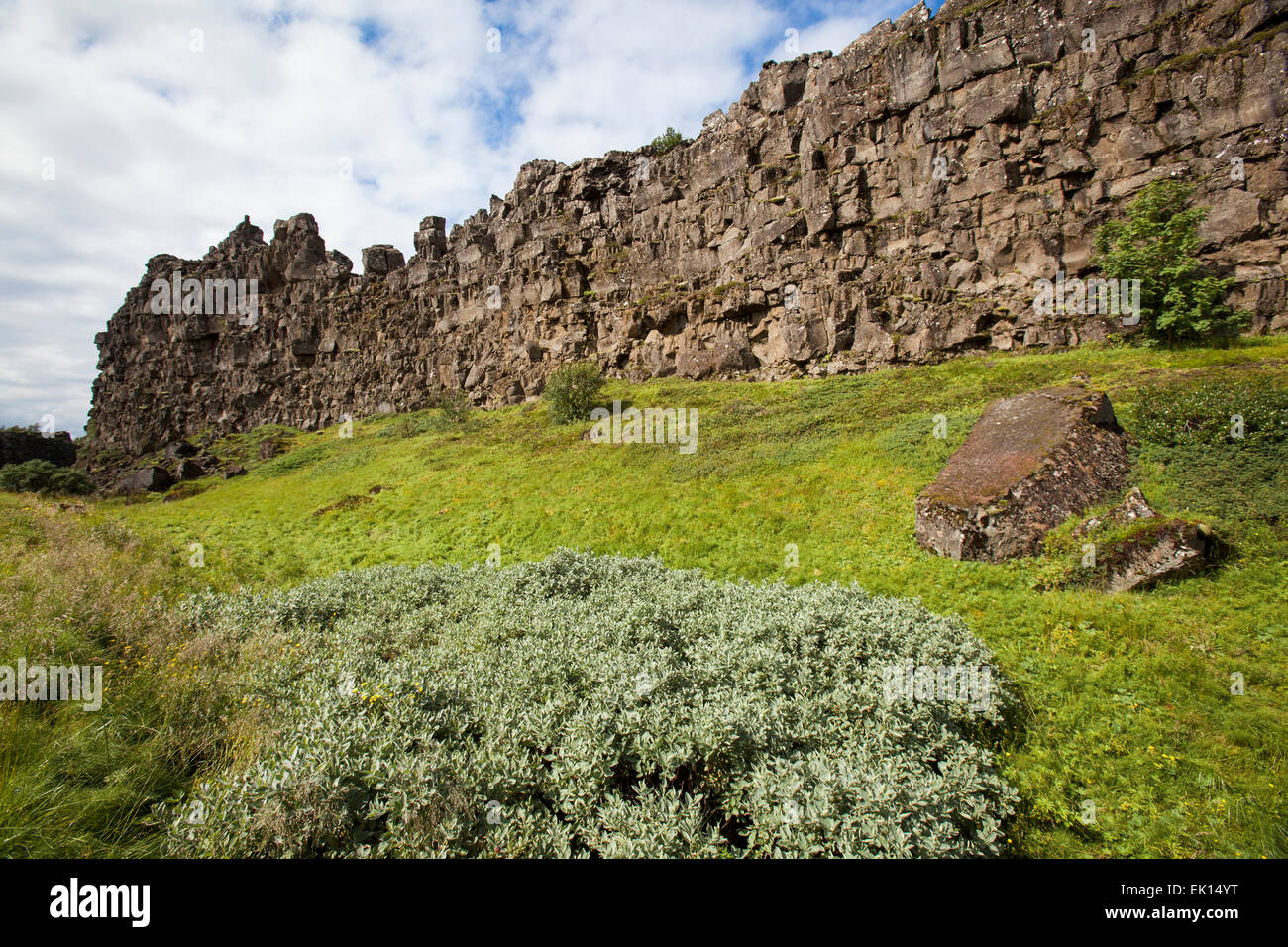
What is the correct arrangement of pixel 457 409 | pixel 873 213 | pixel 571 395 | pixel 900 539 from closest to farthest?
pixel 900 539, pixel 873 213, pixel 571 395, pixel 457 409

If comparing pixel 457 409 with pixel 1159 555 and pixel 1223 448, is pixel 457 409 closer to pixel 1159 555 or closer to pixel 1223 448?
pixel 1159 555

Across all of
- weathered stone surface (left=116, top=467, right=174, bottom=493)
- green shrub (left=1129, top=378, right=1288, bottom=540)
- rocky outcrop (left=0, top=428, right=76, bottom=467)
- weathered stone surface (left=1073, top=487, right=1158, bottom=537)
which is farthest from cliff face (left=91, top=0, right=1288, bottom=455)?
rocky outcrop (left=0, top=428, right=76, bottom=467)

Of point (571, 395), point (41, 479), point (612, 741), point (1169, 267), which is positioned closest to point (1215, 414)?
point (1169, 267)

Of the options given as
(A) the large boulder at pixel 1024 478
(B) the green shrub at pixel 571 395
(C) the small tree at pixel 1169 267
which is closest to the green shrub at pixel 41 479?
(B) the green shrub at pixel 571 395

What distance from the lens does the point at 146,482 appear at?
3388cm

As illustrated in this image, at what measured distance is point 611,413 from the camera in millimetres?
32500

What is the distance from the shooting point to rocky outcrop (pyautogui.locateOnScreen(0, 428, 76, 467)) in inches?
1852

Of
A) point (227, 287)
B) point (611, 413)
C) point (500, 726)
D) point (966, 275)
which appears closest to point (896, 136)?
point (966, 275)

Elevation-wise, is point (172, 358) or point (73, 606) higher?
point (172, 358)

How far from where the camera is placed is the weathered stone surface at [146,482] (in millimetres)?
33156

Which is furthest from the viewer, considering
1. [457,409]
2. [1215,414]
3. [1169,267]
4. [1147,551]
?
[457,409]

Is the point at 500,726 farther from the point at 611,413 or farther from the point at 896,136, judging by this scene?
the point at 896,136

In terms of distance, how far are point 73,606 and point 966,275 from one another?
37.6m

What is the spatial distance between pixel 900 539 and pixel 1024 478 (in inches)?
112
